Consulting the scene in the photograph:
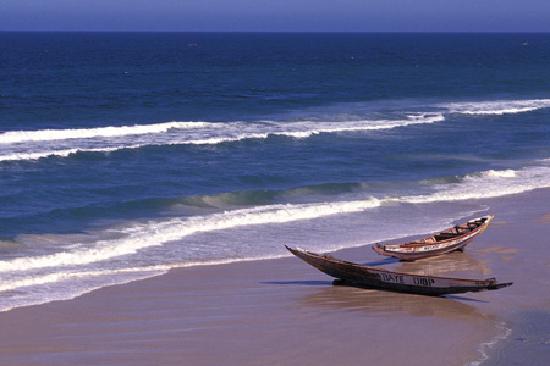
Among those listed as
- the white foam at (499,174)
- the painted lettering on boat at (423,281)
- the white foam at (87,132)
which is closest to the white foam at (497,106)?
the white foam at (87,132)

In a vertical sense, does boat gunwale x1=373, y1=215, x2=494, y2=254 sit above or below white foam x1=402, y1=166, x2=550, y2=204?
below

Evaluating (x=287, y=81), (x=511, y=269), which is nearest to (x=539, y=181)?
(x=511, y=269)

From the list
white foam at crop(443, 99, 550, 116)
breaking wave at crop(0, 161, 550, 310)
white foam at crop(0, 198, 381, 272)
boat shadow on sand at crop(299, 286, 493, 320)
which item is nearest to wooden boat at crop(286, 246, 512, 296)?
boat shadow on sand at crop(299, 286, 493, 320)

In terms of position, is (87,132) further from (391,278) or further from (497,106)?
(497,106)

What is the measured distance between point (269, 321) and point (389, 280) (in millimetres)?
2751

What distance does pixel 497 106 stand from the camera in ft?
182

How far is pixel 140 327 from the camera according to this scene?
16141 millimetres

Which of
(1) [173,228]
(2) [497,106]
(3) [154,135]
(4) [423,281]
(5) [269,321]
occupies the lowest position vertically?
(5) [269,321]

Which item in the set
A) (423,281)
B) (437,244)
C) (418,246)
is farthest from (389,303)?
(437,244)

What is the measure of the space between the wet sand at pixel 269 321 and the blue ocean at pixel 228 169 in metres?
1.21

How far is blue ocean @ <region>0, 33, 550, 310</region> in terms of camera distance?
22.2 metres

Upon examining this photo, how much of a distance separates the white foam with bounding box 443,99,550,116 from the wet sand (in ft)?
105

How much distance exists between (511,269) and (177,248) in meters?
7.13

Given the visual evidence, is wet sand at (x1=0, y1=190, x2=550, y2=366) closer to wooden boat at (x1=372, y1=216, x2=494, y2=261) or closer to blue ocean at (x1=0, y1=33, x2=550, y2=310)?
wooden boat at (x1=372, y1=216, x2=494, y2=261)
